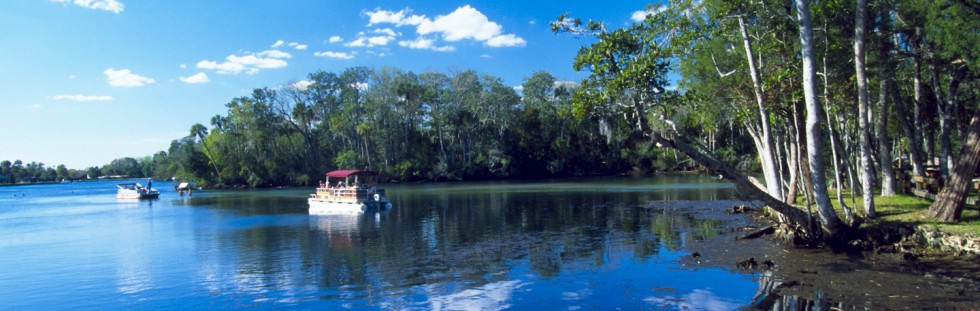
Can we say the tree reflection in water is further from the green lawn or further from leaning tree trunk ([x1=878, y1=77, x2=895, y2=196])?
leaning tree trunk ([x1=878, y1=77, x2=895, y2=196])

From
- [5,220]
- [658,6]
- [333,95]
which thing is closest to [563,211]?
[658,6]

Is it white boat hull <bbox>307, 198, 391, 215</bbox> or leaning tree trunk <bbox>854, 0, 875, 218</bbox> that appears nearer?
leaning tree trunk <bbox>854, 0, 875, 218</bbox>

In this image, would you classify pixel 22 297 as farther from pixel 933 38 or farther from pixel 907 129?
pixel 907 129

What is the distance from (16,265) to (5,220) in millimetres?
24658

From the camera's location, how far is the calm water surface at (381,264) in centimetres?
1244

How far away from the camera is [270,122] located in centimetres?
8556

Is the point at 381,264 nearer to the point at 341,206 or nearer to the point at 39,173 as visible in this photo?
the point at 341,206

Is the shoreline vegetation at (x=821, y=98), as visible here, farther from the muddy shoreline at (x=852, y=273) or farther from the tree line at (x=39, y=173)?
the tree line at (x=39, y=173)

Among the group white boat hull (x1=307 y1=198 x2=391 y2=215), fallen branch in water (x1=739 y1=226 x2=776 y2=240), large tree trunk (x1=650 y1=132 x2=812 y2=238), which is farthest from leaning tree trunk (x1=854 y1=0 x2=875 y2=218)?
white boat hull (x1=307 y1=198 x2=391 y2=215)

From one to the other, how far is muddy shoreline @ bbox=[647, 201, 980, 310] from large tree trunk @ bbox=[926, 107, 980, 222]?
3.39 feet

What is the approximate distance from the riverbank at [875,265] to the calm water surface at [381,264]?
788mm

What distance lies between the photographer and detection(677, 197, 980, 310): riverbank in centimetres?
1052

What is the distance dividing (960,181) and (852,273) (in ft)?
14.0

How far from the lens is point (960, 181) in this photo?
1400cm
